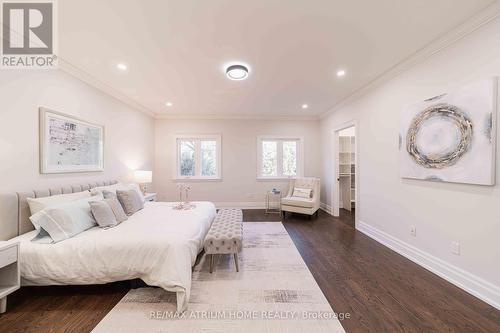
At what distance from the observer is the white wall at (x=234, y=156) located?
5426 millimetres

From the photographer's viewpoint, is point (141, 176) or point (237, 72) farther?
point (141, 176)

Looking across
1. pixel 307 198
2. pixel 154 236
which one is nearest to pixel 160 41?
pixel 154 236

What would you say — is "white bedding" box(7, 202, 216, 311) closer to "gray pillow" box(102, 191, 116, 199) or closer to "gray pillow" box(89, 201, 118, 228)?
"gray pillow" box(89, 201, 118, 228)

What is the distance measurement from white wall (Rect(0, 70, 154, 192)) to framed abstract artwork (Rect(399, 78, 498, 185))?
15.2 feet

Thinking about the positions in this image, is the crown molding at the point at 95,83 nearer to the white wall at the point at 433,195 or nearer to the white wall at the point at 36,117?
the white wall at the point at 36,117

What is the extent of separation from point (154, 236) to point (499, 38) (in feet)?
12.0

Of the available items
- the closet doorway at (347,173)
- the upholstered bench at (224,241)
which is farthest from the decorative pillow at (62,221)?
the closet doorway at (347,173)

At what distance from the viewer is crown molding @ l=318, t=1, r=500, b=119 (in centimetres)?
179

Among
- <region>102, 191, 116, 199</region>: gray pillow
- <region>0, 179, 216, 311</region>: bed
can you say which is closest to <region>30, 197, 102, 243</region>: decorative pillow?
<region>0, 179, 216, 311</region>: bed

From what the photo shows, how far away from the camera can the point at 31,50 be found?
7.39ft

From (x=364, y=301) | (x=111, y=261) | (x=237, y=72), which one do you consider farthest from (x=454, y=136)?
(x=111, y=261)

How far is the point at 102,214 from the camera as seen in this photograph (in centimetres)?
229

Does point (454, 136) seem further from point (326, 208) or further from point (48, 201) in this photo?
point (48, 201)

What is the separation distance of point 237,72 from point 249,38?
0.69 m
